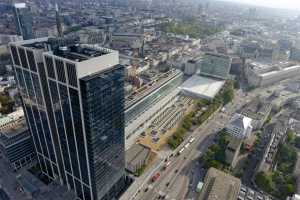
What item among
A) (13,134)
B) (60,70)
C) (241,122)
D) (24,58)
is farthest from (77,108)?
(241,122)

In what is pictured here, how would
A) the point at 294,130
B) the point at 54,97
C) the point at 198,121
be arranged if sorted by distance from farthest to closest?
the point at 198,121, the point at 294,130, the point at 54,97

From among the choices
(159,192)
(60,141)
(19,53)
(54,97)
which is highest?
(19,53)

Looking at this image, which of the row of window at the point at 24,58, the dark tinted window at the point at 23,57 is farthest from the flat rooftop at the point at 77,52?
the dark tinted window at the point at 23,57

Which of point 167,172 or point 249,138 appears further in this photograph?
point 249,138

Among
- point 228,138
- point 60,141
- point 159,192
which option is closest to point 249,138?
point 228,138

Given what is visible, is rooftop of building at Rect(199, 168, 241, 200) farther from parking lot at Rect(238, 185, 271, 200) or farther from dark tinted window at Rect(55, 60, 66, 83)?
dark tinted window at Rect(55, 60, 66, 83)

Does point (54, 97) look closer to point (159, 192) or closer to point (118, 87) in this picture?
point (118, 87)
